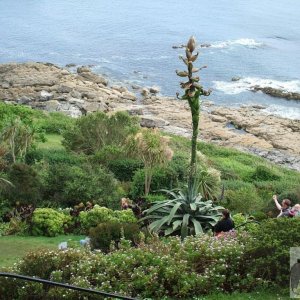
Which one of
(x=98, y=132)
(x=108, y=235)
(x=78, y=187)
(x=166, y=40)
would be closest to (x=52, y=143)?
(x=98, y=132)

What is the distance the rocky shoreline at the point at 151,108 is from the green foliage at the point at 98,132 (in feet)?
55.8

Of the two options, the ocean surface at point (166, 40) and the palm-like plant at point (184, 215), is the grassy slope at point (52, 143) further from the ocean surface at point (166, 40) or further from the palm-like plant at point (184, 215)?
the ocean surface at point (166, 40)

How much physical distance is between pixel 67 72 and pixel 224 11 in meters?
51.2

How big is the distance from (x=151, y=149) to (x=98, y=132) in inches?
317

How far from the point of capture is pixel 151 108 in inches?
2133

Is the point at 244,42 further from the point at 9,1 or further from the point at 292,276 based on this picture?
the point at 292,276

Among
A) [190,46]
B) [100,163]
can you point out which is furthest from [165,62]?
[190,46]

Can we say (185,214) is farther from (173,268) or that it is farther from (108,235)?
(173,268)

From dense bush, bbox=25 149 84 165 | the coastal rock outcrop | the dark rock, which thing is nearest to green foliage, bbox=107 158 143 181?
dense bush, bbox=25 149 84 165

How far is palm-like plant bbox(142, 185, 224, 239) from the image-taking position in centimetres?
1591

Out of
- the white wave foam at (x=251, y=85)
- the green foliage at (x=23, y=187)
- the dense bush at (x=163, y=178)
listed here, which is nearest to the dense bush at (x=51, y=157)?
the dense bush at (x=163, y=178)

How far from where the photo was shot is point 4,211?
18797 millimetres

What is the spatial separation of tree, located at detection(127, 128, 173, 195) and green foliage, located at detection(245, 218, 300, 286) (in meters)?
10.2

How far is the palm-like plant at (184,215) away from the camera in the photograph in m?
15.9
